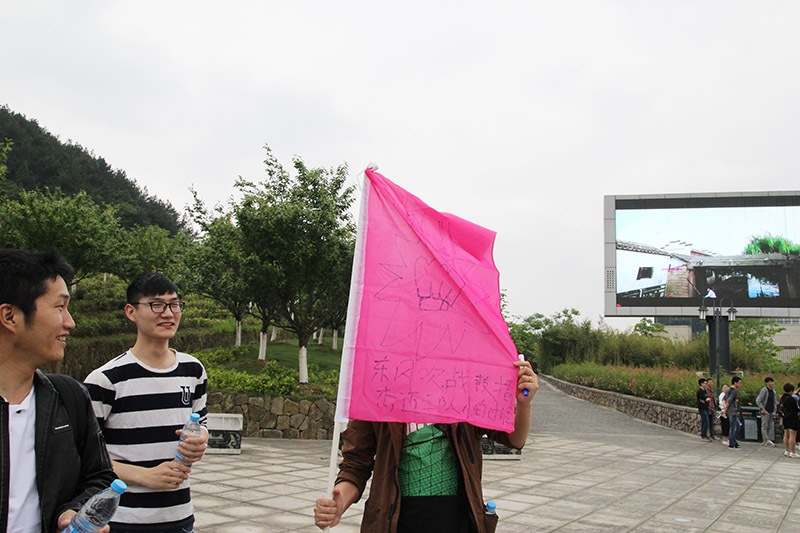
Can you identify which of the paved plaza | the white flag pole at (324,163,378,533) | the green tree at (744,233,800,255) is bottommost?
the paved plaza

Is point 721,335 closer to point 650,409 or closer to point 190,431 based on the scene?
point 650,409

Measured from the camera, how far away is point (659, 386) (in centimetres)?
2283

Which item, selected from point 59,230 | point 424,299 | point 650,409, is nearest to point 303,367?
point 59,230

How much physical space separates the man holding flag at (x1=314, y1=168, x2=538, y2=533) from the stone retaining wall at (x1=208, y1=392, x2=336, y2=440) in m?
12.1

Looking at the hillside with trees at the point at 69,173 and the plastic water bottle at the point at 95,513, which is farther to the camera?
the hillside with trees at the point at 69,173

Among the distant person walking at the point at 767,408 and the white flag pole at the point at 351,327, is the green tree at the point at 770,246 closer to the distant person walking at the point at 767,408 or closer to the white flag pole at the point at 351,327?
the distant person walking at the point at 767,408

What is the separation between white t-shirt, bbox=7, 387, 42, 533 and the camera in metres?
1.80

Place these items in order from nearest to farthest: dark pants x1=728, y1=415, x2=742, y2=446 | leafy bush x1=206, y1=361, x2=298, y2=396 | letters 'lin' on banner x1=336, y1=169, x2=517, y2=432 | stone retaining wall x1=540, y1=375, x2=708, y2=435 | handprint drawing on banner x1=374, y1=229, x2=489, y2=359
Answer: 1. letters 'lin' on banner x1=336, y1=169, x2=517, y2=432
2. handprint drawing on banner x1=374, y1=229, x2=489, y2=359
3. leafy bush x1=206, y1=361, x2=298, y2=396
4. dark pants x1=728, y1=415, x2=742, y2=446
5. stone retaining wall x1=540, y1=375, x2=708, y2=435

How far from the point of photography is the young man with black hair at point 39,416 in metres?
1.82

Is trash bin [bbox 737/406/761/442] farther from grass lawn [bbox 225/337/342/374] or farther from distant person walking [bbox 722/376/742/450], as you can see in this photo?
grass lawn [bbox 225/337/342/374]

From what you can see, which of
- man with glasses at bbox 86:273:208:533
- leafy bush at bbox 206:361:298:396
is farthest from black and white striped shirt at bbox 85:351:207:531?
leafy bush at bbox 206:361:298:396

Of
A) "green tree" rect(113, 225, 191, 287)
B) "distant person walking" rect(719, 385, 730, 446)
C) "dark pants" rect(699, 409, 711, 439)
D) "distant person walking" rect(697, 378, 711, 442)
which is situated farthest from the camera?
"green tree" rect(113, 225, 191, 287)

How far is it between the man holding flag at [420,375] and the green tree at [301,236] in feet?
41.2

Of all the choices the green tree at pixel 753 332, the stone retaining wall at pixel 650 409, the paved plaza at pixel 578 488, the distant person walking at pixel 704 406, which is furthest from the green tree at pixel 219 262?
the green tree at pixel 753 332
